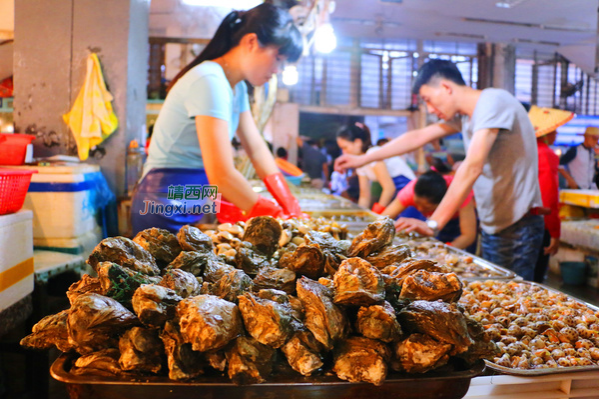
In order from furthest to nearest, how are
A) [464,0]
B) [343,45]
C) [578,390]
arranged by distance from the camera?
1. [343,45]
2. [464,0]
3. [578,390]

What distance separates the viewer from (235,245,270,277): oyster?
3.64 ft

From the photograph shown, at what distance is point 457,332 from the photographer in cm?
80

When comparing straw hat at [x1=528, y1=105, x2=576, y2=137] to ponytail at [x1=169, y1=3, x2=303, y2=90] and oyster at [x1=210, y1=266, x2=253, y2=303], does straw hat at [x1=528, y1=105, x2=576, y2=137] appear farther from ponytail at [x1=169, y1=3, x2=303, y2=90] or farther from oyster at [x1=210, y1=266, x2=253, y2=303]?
oyster at [x1=210, y1=266, x2=253, y2=303]

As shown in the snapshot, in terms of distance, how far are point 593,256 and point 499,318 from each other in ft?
15.4

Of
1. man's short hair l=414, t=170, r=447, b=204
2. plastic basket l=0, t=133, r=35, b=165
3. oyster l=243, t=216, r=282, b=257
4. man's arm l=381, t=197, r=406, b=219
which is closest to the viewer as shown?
oyster l=243, t=216, r=282, b=257

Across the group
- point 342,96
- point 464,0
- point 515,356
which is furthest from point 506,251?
point 342,96

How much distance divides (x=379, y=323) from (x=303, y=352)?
14cm

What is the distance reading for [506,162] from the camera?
2598 mm

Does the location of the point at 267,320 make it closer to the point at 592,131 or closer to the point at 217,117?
the point at 217,117

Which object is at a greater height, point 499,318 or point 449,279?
point 449,279

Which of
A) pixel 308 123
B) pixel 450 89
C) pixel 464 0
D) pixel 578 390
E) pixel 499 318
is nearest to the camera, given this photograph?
pixel 578 390

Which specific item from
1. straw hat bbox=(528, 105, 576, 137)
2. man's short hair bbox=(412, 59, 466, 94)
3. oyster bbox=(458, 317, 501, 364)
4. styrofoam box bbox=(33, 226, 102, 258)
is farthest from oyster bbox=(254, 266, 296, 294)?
straw hat bbox=(528, 105, 576, 137)

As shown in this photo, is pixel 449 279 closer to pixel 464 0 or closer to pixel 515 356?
pixel 515 356

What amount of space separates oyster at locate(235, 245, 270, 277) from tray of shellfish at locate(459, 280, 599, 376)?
545mm
